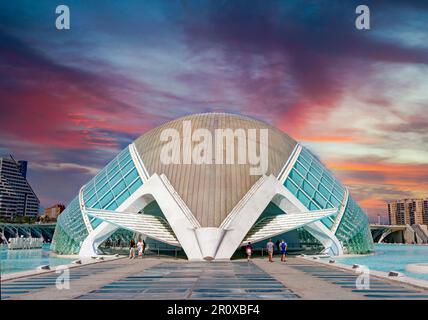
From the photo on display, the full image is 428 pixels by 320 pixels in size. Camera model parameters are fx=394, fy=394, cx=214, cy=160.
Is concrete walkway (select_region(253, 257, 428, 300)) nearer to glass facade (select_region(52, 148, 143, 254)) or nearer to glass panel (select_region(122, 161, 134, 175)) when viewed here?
glass facade (select_region(52, 148, 143, 254))

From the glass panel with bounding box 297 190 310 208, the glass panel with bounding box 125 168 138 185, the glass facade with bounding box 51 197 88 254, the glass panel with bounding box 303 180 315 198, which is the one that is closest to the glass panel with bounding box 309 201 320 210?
the glass panel with bounding box 297 190 310 208

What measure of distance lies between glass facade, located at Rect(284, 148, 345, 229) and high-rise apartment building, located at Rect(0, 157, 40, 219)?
10711cm

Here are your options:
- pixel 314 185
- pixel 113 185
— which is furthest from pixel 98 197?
pixel 314 185

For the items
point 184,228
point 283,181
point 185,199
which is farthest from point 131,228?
point 283,181

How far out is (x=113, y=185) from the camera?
32031 mm

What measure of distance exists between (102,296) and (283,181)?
2317cm

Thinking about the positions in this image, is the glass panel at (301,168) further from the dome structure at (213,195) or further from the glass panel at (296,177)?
the glass panel at (296,177)

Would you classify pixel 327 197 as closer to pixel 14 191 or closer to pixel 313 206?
pixel 313 206

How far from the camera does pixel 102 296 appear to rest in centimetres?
891

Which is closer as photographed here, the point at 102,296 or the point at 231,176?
the point at 102,296

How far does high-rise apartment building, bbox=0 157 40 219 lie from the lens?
→ 407 ft

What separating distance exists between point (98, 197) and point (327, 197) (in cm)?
1865

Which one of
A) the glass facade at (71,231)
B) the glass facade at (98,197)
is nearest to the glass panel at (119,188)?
the glass facade at (98,197)
